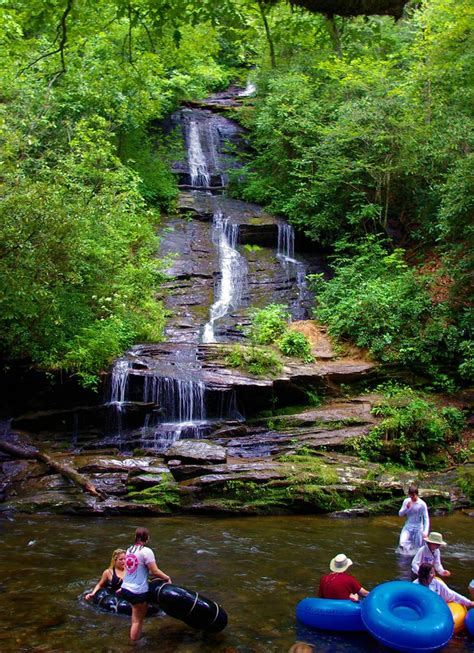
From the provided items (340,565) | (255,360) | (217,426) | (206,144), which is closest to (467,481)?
(217,426)

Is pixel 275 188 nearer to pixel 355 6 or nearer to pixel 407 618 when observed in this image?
pixel 407 618

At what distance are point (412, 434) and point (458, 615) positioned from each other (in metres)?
8.01

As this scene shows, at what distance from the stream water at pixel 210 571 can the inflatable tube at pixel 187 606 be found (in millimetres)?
207

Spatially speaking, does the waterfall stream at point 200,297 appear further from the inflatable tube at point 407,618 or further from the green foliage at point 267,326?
the inflatable tube at point 407,618

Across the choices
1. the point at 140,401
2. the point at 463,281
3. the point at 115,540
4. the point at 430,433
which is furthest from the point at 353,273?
the point at 115,540

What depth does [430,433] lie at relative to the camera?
13867 mm

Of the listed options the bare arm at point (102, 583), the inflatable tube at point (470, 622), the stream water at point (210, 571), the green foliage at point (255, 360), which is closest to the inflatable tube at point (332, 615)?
the stream water at point (210, 571)

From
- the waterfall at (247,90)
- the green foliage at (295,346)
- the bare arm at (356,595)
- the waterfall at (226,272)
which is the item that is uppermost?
the waterfall at (247,90)

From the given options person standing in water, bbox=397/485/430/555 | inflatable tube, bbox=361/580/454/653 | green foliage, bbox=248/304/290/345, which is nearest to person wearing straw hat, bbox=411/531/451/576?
person standing in water, bbox=397/485/430/555

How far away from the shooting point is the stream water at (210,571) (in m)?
5.73

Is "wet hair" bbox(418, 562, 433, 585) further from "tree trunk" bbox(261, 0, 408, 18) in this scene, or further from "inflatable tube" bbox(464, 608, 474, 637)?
"tree trunk" bbox(261, 0, 408, 18)

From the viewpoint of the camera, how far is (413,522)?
853cm

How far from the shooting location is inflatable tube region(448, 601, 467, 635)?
19.6ft

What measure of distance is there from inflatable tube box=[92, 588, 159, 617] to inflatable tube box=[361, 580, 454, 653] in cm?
236
